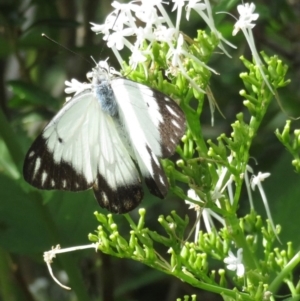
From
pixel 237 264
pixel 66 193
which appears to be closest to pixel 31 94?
pixel 66 193

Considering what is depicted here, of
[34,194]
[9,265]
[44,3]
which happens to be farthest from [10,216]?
[44,3]

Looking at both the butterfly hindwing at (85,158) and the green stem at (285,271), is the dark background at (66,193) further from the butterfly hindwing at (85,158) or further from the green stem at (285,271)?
the green stem at (285,271)

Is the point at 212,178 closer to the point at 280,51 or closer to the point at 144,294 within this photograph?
the point at 280,51

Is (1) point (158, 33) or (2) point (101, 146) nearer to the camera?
(1) point (158, 33)

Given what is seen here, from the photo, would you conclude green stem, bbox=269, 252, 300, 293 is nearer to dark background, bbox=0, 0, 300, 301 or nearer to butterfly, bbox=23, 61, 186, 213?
butterfly, bbox=23, 61, 186, 213

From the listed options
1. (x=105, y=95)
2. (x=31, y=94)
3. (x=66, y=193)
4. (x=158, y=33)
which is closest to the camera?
(x=158, y=33)

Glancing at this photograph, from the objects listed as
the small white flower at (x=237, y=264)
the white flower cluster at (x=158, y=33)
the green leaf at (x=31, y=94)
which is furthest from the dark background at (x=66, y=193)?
the small white flower at (x=237, y=264)

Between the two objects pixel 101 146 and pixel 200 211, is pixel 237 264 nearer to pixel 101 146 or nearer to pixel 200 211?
pixel 200 211
